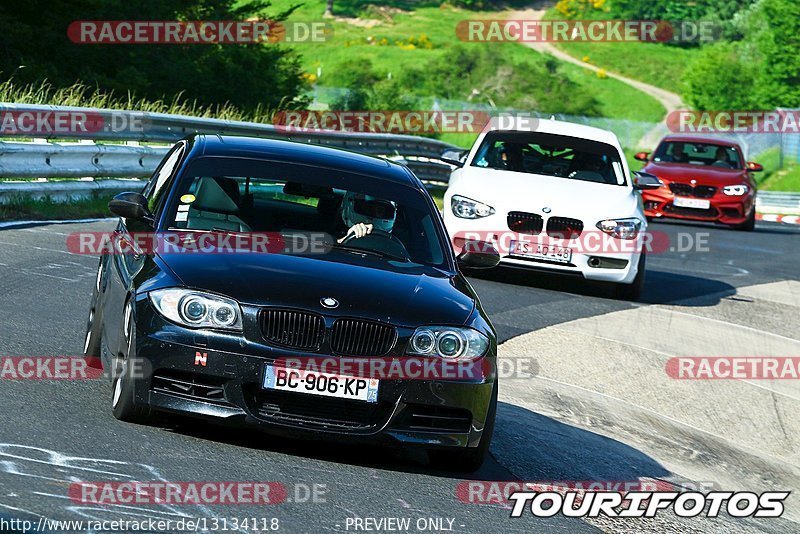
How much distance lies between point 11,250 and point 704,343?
6147 millimetres

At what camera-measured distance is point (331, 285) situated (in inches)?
266

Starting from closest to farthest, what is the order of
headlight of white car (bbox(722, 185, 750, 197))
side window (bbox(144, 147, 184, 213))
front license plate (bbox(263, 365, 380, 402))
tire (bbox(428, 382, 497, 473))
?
front license plate (bbox(263, 365, 380, 402)) < tire (bbox(428, 382, 497, 473)) < side window (bbox(144, 147, 184, 213)) < headlight of white car (bbox(722, 185, 750, 197))

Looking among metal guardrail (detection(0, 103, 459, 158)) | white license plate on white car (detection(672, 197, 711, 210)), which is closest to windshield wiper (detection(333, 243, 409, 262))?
metal guardrail (detection(0, 103, 459, 158))

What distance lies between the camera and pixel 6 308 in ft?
31.4

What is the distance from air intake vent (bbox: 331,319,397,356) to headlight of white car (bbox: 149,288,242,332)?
446mm

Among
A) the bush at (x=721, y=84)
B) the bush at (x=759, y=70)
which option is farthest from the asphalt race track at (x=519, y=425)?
the bush at (x=721, y=84)

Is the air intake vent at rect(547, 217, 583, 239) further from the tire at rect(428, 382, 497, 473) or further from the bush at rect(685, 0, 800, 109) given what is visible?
the bush at rect(685, 0, 800, 109)

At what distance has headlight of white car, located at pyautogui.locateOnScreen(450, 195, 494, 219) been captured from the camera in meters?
14.3

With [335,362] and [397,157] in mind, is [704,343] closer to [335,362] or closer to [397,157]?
[335,362]

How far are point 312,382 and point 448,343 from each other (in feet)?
2.35

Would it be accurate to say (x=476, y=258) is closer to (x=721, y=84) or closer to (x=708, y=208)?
(x=708, y=208)

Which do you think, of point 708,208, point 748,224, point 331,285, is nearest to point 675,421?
point 331,285

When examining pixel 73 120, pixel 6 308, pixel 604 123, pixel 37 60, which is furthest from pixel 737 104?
pixel 6 308

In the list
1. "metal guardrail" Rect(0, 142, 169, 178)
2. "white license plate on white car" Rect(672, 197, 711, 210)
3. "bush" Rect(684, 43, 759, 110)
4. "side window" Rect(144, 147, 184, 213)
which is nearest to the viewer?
"side window" Rect(144, 147, 184, 213)
